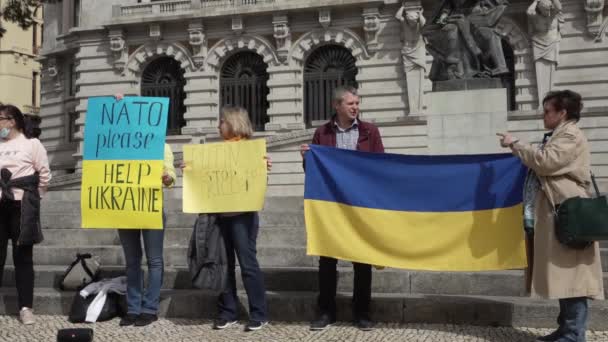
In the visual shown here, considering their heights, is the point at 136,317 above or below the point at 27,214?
below

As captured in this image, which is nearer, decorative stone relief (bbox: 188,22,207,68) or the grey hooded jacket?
the grey hooded jacket

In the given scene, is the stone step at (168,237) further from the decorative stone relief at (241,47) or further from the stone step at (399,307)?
the decorative stone relief at (241,47)

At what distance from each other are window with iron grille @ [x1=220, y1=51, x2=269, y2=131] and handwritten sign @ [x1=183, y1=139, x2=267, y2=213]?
783 inches

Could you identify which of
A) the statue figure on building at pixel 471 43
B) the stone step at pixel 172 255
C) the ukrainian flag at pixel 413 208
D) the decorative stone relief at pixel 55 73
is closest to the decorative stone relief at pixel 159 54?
the decorative stone relief at pixel 55 73

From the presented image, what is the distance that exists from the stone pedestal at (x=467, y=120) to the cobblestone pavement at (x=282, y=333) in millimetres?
4184

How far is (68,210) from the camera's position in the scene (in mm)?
11555

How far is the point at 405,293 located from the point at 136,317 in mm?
2776

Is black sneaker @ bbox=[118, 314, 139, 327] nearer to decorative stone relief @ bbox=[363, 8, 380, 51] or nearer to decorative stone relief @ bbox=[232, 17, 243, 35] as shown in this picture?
decorative stone relief @ bbox=[363, 8, 380, 51]

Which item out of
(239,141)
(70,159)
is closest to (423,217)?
(239,141)

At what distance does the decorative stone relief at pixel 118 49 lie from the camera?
2706 cm

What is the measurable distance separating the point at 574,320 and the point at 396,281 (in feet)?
7.08

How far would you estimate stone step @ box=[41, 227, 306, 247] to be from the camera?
356 inches

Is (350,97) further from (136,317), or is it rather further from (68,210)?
(68,210)

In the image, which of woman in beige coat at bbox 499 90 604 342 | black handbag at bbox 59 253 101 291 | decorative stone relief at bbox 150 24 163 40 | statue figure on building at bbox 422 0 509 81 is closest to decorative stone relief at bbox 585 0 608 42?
statue figure on building at bbox 422 0 509 81
